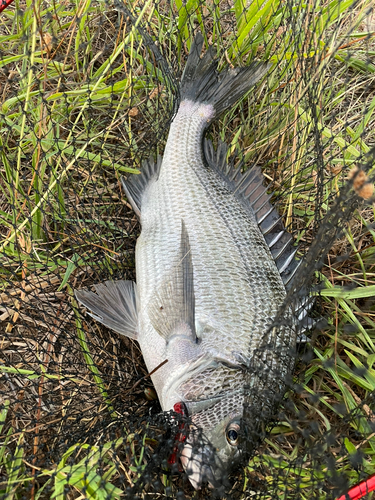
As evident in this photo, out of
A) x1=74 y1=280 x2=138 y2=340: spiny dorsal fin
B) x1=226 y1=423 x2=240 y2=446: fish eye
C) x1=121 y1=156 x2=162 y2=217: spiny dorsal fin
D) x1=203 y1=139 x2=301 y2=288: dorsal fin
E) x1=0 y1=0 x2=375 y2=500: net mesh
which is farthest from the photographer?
x1=121 y1=156 x2=162 y2=217: spiny dorsal fin

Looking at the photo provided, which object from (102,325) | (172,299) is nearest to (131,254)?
(102,325)

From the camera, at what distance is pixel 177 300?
243cm

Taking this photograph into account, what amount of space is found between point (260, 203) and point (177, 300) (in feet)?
3.07

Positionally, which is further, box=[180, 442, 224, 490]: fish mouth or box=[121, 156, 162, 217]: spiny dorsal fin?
→ box=[121, 156, 162, 217]: spiny dorsal fin

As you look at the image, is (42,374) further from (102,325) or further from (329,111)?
(329,111)

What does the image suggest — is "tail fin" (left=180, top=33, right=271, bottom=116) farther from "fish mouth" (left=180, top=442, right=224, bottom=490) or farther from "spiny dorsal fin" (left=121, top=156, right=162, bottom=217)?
"fish mouth" (left=180, top=442, right=224, bottom=490)

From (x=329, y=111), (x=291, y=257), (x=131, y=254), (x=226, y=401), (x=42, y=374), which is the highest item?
(x=329, y=111)

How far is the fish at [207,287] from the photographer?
2199 millimetres

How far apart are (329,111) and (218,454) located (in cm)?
265

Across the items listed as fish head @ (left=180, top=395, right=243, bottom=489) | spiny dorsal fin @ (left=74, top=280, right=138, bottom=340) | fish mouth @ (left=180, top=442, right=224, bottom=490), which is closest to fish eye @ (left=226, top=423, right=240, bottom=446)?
fish head @ (left=180, top=395, right=243, bottom=489)

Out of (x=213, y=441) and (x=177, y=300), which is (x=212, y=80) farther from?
(x=213, y=441)

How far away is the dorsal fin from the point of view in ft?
9.38

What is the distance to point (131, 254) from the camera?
3.10m

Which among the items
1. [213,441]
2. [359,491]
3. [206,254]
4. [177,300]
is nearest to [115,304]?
[177,300]
